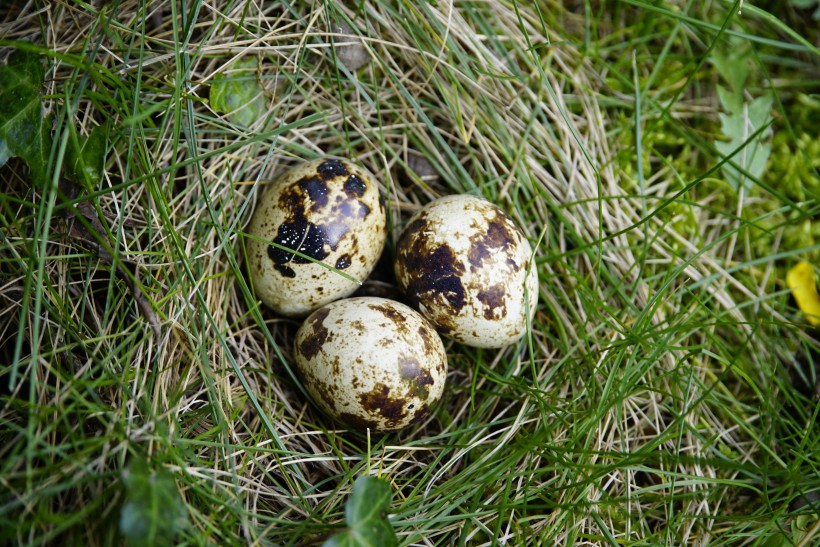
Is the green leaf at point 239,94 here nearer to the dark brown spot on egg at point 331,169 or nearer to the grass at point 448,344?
the grass at point 448,344

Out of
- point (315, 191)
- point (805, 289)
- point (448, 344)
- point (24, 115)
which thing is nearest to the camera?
point (24, 115)

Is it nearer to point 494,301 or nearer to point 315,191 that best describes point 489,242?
point 494,301

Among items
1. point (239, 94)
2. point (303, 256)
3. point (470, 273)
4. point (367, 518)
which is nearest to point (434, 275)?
point (470, 273)

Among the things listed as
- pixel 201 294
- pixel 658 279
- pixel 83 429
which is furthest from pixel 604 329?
pixel 83 429

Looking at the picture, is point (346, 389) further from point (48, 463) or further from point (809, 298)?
point (809, 298)

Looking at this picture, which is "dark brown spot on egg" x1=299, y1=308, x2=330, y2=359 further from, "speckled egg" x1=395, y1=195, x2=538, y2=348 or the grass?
"speckled egg" x1=395, y1=195, x2=538, y2=348

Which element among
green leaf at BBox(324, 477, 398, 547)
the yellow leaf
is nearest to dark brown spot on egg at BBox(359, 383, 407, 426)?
green leaf at BBox(324, 477, 398, 547)
